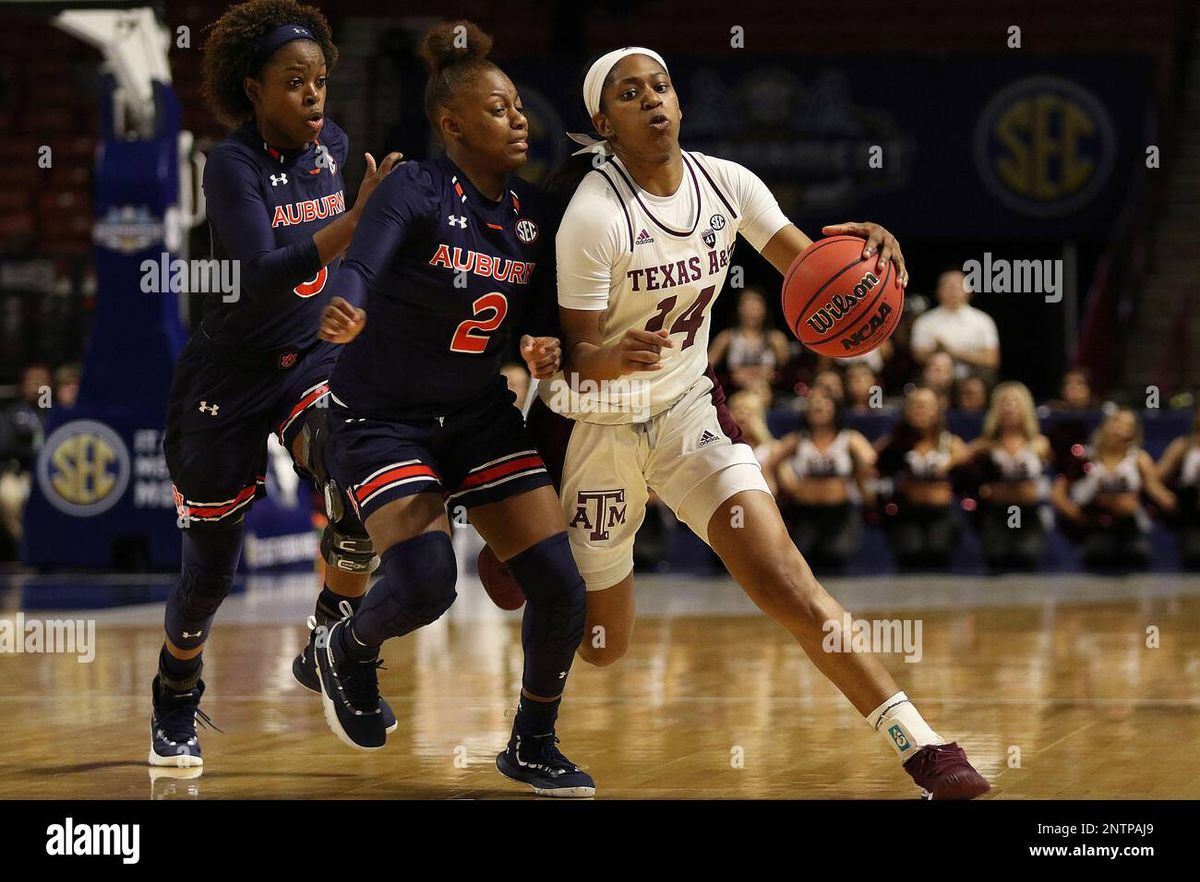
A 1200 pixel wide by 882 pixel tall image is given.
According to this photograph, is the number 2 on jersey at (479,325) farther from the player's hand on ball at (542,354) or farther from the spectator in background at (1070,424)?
the spectator in background at (1070,424)

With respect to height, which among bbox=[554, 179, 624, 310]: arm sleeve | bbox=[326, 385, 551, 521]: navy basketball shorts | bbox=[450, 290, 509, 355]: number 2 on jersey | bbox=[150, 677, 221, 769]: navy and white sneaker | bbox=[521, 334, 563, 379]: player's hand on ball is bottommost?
bbox=[150, 677, 221, 769]: navy and white sneaker

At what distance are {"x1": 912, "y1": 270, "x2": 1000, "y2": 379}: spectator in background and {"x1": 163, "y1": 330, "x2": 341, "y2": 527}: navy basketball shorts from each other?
684cm

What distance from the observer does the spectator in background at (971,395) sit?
1123 centimetres

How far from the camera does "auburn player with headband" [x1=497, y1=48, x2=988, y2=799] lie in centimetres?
437

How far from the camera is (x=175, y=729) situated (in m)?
5.27

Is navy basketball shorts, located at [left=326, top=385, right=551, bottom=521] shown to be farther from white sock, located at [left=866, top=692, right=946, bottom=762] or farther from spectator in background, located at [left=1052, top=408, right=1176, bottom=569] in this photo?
spectator in background, located at [left=1052, top=408, right=1176, bottom=569]

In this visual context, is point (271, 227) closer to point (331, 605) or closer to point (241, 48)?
point (241, 48)

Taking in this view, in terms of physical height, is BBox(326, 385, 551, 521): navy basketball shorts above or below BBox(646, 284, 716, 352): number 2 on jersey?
below

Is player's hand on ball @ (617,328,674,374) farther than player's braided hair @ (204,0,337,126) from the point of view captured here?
No

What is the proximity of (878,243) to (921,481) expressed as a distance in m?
6.27

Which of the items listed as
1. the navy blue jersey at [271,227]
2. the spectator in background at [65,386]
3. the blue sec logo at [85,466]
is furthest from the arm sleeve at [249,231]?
the spectator in background at [65,386]

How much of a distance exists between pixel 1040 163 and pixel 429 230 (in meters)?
9.67

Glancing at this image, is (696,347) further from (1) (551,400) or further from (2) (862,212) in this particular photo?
(2) (862,212)

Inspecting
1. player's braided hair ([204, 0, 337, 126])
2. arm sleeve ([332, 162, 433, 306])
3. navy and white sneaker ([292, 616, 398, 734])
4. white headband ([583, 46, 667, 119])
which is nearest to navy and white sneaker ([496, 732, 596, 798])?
navy and white sneaker ([292, 616, 398, 734])
